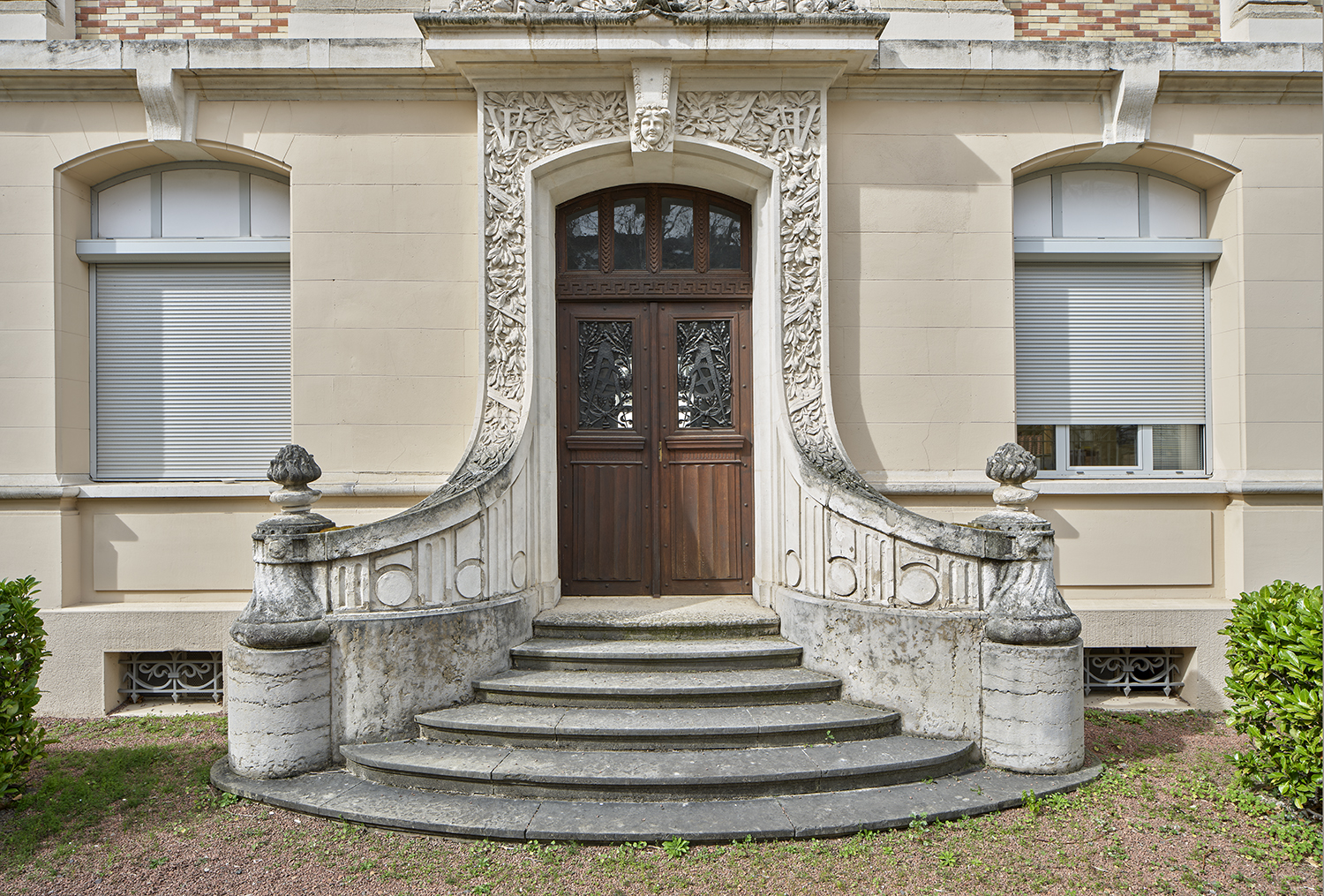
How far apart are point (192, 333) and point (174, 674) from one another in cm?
280

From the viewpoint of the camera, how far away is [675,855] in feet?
11.7

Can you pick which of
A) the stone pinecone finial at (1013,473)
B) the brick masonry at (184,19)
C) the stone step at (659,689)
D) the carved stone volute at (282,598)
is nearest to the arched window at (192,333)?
the brick masonry at (184,19)

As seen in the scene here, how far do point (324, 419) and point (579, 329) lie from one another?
2.15 meters

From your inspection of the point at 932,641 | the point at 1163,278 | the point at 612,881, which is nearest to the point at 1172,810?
the point at 932,641

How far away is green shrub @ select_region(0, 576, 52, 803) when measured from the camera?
13.4 feet

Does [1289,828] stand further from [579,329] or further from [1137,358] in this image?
[579,329]

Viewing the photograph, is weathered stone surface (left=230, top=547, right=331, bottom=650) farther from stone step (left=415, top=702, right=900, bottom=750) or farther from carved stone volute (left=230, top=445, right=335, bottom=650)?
stone step (left=415, top=702, right=900, bottom=750)

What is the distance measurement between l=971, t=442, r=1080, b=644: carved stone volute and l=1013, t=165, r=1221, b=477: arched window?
216cm

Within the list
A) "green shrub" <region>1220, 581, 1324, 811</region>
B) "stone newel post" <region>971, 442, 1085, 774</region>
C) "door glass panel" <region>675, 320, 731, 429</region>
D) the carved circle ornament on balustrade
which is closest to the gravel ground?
"green shrub" <region>1220, 581, 1324, 811</region>

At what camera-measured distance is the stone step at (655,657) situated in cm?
492

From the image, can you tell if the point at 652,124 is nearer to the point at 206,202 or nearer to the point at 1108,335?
the point at 206,202

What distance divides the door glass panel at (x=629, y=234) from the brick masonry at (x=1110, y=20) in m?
3.52

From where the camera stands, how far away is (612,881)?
3396mm

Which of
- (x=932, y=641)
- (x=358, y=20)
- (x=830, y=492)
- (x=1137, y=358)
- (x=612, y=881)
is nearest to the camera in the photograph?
(x=612, y=881)
